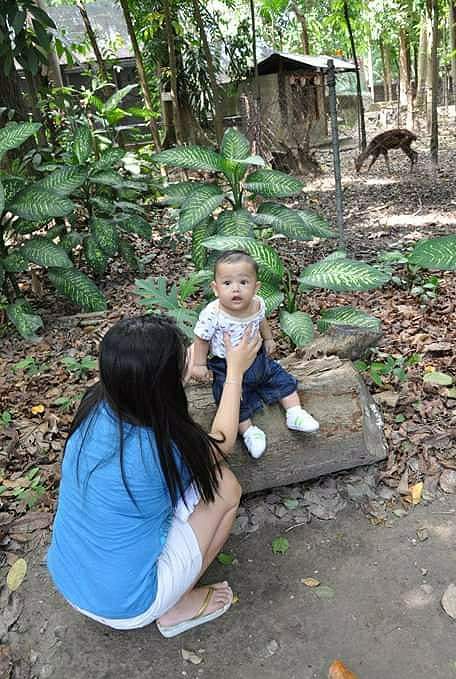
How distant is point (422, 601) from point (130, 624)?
0.96 m

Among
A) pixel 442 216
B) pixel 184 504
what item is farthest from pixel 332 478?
pixel 442 216

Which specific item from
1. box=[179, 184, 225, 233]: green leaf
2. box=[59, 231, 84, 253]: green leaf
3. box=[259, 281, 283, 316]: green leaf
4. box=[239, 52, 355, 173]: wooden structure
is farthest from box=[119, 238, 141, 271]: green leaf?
box=[239, 52, 355, 173]: wooden structure

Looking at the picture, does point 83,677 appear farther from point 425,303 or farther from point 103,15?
point 103,15

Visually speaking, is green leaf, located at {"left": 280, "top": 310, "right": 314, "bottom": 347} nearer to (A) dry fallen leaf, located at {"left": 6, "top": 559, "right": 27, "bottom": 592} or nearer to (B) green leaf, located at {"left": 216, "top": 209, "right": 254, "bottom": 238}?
(B) green leaf, located at {"left": 216, "top": 209, "right": 254, "bottom": 238}

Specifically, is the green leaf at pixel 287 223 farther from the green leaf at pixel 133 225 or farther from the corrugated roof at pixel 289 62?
the corrugated roof at pixel 289 62

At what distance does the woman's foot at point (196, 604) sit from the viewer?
1.84m

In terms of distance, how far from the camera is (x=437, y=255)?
196 centimetres

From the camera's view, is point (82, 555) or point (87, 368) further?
point (87, 368)

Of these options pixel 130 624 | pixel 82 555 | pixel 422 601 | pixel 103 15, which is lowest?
pixel 422 601

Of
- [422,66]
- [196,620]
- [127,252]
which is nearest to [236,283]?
[196,620]

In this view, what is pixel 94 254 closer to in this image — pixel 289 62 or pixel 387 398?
pixel 387 398

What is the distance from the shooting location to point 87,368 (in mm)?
3383

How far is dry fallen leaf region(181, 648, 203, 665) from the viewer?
1793mm

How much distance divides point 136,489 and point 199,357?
750 mm
